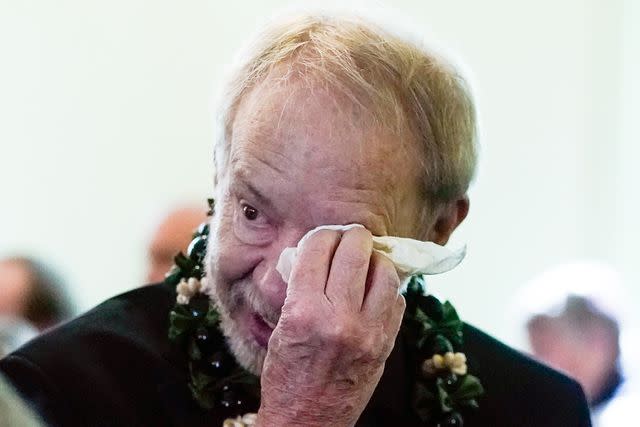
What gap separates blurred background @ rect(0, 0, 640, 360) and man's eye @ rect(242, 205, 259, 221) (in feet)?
7.15

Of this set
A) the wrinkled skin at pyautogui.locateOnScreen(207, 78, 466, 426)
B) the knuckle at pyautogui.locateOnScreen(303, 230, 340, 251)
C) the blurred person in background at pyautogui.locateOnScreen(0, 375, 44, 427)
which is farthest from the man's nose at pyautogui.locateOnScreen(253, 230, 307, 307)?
the blurred person in background at pyautogui.locateOnScreen(0, 375, 44, 427)

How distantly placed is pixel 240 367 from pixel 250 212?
0.77 feet

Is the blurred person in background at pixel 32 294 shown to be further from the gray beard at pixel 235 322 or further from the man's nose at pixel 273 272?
the man's nose at pixel 273 272

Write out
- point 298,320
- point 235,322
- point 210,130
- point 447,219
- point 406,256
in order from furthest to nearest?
1. point 210,130
2. point 447,219
3. point 235,322
4. point 406,256
5. point 298,320

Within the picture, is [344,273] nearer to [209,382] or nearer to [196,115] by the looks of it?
[209,382]

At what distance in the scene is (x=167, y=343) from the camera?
1.48 meters

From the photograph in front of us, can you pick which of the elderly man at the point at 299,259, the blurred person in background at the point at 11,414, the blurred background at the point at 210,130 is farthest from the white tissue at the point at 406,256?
the blurred background at the point at 210,130

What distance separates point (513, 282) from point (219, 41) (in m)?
1.52

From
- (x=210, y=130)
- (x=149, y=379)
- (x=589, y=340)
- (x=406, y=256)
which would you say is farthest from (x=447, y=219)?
(x=210, y=130)

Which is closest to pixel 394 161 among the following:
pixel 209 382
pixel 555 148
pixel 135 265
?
pixel 209 382

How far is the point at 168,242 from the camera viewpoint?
263 centimetres

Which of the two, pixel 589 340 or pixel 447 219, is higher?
pixel 447 219

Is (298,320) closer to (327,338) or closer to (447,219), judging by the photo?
(327,338)

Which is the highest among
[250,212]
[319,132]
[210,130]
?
[319,132]
